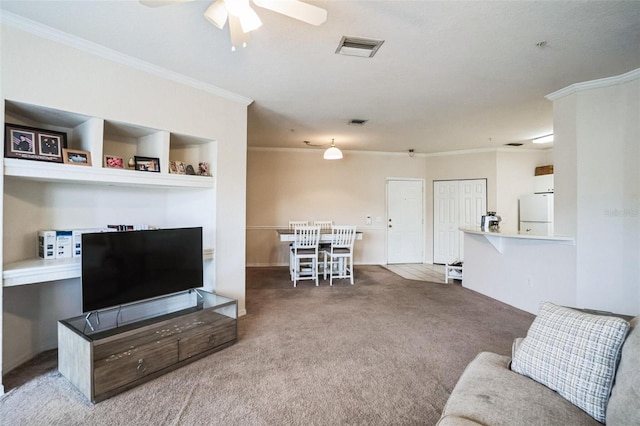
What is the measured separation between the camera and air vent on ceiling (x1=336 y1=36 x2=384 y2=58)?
91.0 inches

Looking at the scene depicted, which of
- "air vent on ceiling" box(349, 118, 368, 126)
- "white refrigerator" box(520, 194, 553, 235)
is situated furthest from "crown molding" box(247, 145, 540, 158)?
"air vent on ceiling" box(349, 118, 368, 126)

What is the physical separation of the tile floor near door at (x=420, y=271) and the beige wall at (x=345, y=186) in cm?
38

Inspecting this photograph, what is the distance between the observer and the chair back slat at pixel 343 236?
5.07 m

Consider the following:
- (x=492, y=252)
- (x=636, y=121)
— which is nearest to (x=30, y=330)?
(x=492, y=252)

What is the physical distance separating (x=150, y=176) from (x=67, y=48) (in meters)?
1.10

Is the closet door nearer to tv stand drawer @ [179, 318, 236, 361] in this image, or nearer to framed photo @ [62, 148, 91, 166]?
tv stand drawer @ [179, 318, 236, 361]

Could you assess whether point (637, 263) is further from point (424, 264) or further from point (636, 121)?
point (424, 264)

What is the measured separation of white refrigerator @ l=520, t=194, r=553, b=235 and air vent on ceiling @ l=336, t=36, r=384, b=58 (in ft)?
15.2

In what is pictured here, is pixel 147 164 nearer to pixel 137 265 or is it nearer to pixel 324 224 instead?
pixel 137 265

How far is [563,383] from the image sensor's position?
130 centimetres

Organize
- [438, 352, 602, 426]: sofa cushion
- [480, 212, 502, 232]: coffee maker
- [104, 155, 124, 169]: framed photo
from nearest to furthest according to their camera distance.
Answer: [438, 352, 602, 426]: sofa cushion → [104, 155, 124, 169]: framed photo → [480, 212, 502, 232]: coffee maker

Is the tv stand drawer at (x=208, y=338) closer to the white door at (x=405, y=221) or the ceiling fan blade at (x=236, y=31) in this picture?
the ceiling fan blade at (x=236, y=31)

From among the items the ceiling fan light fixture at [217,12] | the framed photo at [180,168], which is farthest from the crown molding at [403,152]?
the ceiling fan light fixture at [217,12]

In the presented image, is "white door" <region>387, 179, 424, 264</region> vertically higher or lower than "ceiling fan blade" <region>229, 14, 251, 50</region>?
lower
